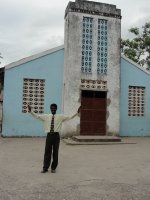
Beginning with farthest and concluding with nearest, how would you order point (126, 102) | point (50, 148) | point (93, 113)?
point (126, 102), point (93, 113), point (50, 148)

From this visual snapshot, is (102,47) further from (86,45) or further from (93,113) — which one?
(93,113)

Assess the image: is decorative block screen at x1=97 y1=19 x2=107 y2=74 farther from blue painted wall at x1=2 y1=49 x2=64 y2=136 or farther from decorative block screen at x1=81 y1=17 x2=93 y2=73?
blue painted wall at x1=2 y1=49 x2=64 y2=136

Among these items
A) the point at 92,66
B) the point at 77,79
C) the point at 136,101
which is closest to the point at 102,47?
the point at 92,66

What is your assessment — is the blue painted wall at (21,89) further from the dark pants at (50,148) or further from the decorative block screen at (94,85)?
the dark pants at (50,148)

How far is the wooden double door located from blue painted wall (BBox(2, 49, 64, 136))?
1.21m

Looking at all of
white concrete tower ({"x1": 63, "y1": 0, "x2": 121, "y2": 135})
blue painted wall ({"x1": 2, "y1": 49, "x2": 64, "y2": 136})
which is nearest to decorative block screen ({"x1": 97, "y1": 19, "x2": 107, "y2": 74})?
white concrete tower ({"x1": 63, "y1": 0, "x2": 121, "y2": 135})

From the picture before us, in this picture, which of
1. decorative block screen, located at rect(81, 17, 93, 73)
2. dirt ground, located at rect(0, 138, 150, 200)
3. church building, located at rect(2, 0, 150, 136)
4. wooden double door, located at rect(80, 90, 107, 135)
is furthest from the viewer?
decorative block screen, located at rect(81, 17, 93, 73)

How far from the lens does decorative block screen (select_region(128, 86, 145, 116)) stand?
17109 millimetres

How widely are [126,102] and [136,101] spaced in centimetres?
64

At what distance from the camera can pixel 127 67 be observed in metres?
17.0

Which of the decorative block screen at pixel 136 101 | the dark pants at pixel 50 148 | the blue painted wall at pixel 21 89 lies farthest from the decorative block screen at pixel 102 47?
the dark pants at pixel 50 148

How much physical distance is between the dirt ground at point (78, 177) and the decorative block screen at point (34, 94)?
5.11m

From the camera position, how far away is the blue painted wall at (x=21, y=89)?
1528 cm

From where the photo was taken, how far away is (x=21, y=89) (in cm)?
1544
